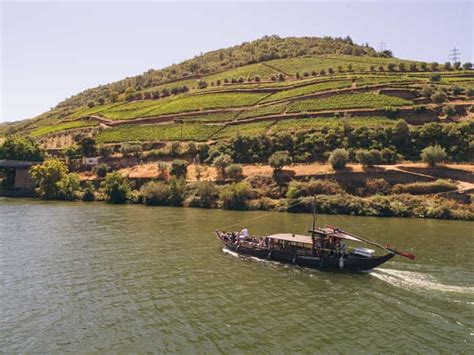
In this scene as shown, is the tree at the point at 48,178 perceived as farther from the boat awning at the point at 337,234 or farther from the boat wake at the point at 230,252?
the boat awning at the point at 337,234

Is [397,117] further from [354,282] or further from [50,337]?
[50,337]

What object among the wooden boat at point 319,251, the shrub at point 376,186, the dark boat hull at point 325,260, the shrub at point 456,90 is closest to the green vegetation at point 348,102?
the shrub at point 456,90

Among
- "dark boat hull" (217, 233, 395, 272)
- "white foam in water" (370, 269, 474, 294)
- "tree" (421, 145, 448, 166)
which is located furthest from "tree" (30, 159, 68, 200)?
"tree" (421, 145, 448, 166)

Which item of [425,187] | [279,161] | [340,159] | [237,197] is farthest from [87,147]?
[425,187]

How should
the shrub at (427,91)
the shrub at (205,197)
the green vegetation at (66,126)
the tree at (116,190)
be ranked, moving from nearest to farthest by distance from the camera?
the shrub at (205,197)
the tree at (116,190)
the shrub at (427,91)
the green vegetation at (66,126)

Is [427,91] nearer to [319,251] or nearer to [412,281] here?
[319,251]

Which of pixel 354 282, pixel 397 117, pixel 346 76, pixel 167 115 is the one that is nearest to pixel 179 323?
pixel 354 282

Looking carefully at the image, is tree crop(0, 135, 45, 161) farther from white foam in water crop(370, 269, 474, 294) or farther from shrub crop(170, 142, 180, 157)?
white foam in water crop(370, 269, 474, 294)
